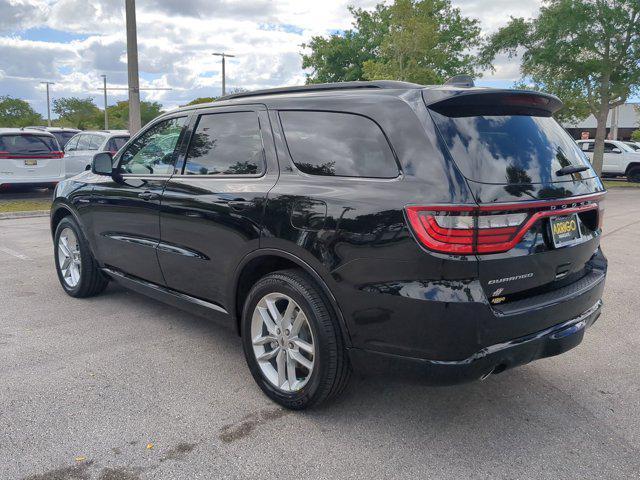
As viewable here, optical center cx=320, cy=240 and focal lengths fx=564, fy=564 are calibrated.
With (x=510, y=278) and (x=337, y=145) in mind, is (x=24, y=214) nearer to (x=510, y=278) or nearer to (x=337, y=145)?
(x=337, y=145)

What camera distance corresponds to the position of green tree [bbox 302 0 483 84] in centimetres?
2172

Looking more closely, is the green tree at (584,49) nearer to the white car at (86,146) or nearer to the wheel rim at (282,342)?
the white car at (86,146)

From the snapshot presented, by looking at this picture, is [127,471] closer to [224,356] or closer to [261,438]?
[261,438]

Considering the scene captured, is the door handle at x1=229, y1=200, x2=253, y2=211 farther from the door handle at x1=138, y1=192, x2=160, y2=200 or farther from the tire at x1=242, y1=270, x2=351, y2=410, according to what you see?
the door handle at x1=138, y1=192, x2=160, y2=200

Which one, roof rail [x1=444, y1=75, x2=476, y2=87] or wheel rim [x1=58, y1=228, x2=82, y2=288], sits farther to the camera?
wheel rim [x1=58, y1=228, x2=82, y2=288]

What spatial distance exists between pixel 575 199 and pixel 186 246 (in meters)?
2.46

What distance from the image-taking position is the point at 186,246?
3.89m

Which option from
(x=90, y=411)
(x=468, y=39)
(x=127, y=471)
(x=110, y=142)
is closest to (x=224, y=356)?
(x=90, y=411)

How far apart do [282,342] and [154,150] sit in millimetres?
2090

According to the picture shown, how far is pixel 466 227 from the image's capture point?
8.31ft

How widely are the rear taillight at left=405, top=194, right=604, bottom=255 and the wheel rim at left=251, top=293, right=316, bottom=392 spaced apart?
866 millimetres

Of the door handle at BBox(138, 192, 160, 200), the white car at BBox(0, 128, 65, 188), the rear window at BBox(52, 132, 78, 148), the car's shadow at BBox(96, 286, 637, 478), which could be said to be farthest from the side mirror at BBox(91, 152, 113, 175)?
the rear window at BBox(52, 132, 78, 148)

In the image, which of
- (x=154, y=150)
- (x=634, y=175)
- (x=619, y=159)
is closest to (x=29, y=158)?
(x=154, y=150)

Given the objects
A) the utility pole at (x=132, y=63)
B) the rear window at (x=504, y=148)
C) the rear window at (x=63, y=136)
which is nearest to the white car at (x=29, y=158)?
the utility pole at (x=132, y=63)
